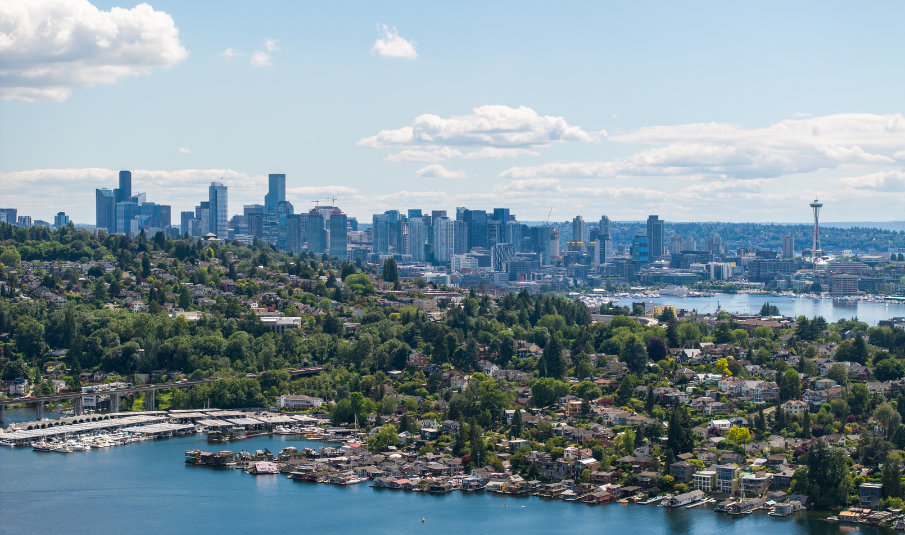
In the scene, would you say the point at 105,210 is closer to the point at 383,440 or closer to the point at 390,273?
the point at 390,273

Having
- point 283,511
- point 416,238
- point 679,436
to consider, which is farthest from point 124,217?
point 283,511

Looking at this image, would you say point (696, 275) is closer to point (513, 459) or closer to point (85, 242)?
point (85, 242)

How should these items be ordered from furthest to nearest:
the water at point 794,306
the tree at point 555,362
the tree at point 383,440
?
the water at point 794,306, the tree at point 555,362, the tree at point 383,440

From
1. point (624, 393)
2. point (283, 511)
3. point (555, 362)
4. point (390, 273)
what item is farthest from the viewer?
point (390, 273)

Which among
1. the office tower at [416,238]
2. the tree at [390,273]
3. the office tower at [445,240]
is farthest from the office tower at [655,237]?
the tree at [390,273]

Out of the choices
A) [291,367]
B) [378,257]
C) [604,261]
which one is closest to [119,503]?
[291,367]

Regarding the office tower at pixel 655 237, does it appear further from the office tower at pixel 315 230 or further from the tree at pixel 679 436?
the tree at pixel 679 436
